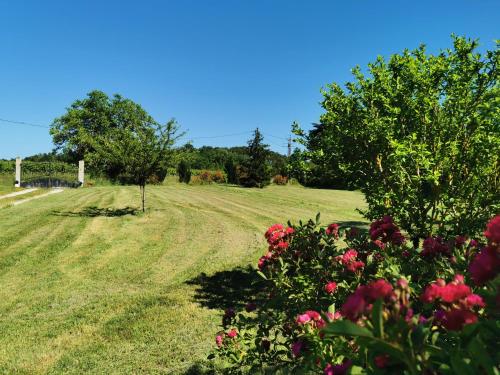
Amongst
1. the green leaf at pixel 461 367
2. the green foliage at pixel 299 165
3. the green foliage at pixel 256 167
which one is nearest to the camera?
the green leaf at pixel 461 367

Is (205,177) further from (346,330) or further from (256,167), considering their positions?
(346,330)

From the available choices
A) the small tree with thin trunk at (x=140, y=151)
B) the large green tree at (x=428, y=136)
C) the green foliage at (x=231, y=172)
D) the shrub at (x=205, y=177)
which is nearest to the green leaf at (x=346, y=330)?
the large green tree at (x=428, y=136)

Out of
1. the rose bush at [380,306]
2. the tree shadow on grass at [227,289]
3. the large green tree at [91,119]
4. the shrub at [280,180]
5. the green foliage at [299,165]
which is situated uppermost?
the large green tree at [91,119]

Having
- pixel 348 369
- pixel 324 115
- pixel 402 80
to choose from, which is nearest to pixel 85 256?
pixel 324 115

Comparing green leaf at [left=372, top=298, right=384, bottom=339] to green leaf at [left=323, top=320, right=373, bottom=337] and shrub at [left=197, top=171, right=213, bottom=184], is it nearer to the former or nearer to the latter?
green leaf at [left=323, top=320, right=373, bottom=337]

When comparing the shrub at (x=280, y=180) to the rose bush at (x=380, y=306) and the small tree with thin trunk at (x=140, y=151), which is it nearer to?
the small tree with thin trunk at (x=140, y=151)

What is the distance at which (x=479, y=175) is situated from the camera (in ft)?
16.4

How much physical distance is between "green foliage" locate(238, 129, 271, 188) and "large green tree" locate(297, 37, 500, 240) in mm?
31240

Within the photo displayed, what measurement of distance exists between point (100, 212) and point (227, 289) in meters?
11.1

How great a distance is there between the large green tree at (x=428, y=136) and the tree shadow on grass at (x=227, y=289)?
8.70 ft

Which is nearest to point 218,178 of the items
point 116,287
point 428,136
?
point 116,287

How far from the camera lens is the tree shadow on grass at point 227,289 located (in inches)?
270

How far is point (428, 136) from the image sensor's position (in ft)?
16.6

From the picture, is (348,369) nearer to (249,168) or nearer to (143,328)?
(143,328)
